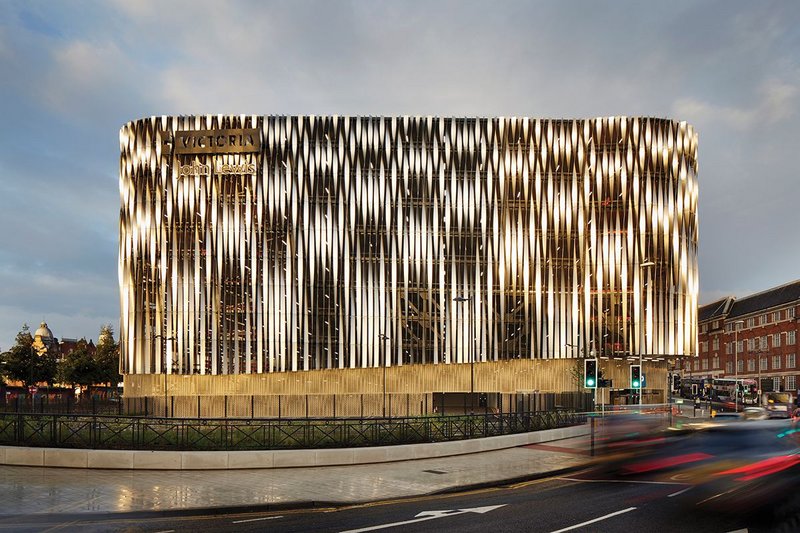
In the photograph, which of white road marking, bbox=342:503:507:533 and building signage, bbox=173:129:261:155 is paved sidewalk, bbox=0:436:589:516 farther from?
building signage, bbox=173:129:261:155

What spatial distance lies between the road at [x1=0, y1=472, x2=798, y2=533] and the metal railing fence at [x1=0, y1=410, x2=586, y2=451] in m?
7.45

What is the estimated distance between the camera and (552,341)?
7044 centimetres

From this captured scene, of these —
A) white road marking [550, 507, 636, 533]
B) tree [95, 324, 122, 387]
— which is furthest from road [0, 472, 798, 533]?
tree [95, 324, 122, 387]

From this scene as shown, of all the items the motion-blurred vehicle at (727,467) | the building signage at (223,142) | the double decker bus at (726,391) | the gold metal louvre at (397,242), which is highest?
the building signage at (223,142)

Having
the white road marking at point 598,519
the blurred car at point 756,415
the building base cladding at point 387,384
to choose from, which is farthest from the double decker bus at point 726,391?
the white road marking at point 598,519

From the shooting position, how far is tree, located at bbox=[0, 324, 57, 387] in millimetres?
96375

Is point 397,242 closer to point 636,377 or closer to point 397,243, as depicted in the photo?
point 397,243

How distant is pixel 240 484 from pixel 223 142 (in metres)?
56.9

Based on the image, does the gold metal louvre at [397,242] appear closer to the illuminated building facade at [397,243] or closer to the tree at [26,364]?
the illuminated building facade at [397,243]

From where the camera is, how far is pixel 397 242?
231 feet

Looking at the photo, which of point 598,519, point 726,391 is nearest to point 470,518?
point 598,519

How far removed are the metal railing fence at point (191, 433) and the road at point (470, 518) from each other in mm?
7452

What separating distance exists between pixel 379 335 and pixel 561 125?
30612 mm

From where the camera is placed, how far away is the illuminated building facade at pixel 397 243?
6925cm
